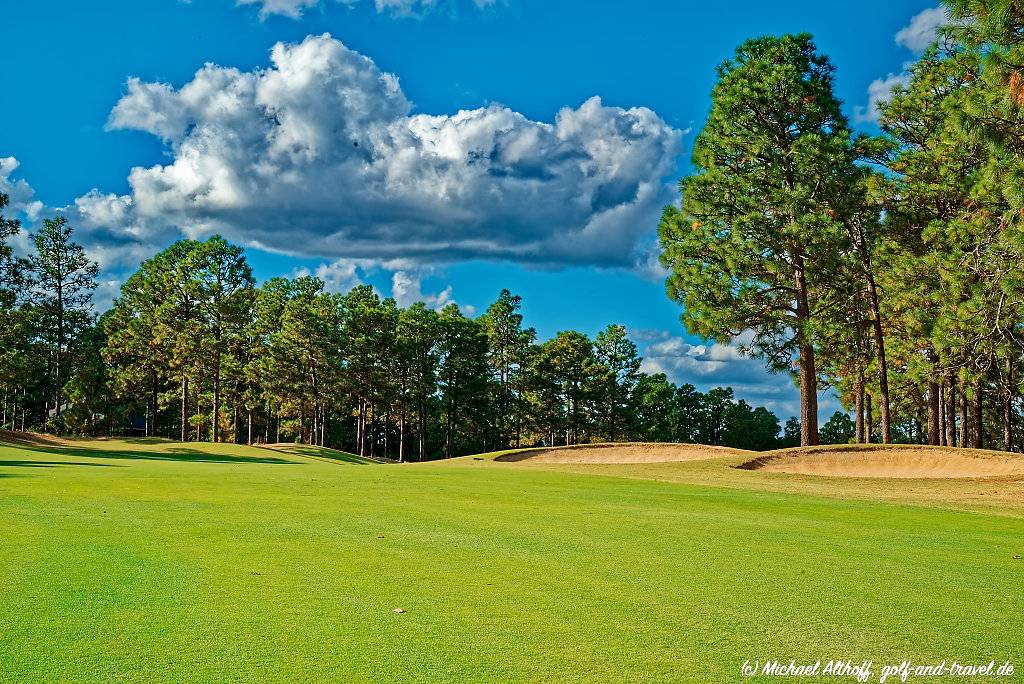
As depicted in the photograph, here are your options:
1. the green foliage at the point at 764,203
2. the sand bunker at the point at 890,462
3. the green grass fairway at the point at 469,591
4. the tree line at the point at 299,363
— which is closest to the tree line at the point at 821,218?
the green foliage at the point at 764,203

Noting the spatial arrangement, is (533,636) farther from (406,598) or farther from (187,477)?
(187,477)

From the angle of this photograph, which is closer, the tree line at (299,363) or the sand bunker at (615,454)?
the sand bunker at (615,454)

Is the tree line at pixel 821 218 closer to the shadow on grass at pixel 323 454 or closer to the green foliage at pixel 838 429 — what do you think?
the shadow on grass at pixel 323 454

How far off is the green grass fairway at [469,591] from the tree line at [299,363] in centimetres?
4196

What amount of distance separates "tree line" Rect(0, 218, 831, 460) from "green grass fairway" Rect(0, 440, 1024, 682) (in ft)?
138

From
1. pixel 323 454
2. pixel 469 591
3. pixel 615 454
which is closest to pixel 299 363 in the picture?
pixel 323 454

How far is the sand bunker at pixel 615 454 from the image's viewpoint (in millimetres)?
31237

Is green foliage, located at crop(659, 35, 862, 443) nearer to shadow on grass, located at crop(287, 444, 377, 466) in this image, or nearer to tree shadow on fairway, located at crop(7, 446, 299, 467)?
tree shadow on fairway, located at crop(7, 446, 299, 467)

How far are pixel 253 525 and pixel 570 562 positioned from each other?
13.4ft

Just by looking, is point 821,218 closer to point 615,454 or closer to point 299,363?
point 615,454

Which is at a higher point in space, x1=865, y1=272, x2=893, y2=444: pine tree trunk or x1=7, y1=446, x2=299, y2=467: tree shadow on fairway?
x1=865, y1=272, x2=893, y2=444: pine tree trunk

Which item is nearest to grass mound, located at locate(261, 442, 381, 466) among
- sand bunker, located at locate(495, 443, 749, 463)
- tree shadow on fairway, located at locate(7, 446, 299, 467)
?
tree shadow on fairway, located at locate(7, 446, 299, 467)

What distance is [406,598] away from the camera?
5.96 m

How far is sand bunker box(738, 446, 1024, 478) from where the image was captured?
81.1 ft
